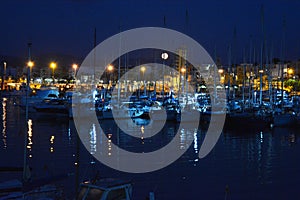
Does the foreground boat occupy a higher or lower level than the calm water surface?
higher

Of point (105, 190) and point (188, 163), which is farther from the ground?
point (105, 190)

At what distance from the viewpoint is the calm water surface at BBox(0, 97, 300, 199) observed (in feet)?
40.2

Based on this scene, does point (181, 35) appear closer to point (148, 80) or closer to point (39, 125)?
point (39, 125)

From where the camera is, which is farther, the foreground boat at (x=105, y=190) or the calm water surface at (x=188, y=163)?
the calm water surface at (x=188, y=163)

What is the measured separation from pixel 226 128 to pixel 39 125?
14026 mm

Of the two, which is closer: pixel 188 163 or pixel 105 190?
pixel 105 190

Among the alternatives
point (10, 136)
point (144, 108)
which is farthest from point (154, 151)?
point (144, 108)

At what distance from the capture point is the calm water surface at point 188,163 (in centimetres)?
1225

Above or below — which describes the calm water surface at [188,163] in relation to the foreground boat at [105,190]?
below

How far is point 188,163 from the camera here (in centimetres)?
1631

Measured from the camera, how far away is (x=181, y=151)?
63.2 feet

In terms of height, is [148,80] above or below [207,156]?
above

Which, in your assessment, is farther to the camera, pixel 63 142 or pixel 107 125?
pixel 107 125

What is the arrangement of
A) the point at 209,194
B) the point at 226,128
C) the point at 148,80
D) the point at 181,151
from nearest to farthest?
the point at 209,194, the point at 181,151, the point at 226,128, the point at 148,80
